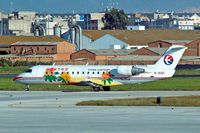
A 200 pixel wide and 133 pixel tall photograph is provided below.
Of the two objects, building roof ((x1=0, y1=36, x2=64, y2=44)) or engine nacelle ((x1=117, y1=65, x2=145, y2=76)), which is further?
building roof ((x1=0, y1=36, x2=64, y2=44))

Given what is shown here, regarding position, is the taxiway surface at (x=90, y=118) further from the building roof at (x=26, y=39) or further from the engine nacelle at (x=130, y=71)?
the building roof at (x=26, y=39)

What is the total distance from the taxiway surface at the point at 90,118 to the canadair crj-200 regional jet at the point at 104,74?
54.5 ft

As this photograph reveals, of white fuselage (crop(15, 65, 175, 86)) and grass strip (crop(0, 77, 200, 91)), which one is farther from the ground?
white fuselage (crop(15, 65, 175, 86))

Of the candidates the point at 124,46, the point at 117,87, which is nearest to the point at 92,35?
the point at 124,46

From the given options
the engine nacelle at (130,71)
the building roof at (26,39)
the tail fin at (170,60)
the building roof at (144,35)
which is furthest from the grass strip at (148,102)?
the building roof at (144,35)

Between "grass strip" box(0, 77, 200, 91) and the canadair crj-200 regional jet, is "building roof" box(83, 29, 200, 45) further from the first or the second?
the canadair crj-200 regional jet

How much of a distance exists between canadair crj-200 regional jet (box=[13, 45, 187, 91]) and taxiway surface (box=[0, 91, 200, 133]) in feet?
→ 54.5

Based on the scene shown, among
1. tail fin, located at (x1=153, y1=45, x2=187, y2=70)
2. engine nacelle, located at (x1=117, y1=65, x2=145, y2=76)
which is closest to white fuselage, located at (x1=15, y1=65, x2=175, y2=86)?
engine nacelle, located at (x1=117, y1=65, x2=145, y2=76)

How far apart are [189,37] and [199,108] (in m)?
129

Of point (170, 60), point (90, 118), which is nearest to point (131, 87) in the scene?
point (170, 60)

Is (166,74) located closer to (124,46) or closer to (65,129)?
(65,129)

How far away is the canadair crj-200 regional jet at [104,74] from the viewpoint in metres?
65.5

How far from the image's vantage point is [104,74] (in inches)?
2584

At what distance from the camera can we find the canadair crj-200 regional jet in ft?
215
